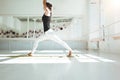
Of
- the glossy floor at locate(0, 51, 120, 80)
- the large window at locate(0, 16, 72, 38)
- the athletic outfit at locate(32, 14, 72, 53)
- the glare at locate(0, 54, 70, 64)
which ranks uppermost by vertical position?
the large window at locate(0, 16, 72, 38)

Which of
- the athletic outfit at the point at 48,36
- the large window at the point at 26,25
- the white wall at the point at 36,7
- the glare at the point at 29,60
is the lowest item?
the glare at the point at 29,60

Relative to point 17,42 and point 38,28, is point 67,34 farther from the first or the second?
point 17,42

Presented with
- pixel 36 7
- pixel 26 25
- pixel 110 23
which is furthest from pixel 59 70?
pixel 26 25

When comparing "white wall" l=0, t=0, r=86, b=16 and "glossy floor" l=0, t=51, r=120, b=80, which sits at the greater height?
"white wall" l=0, t=0, r=86, b=16

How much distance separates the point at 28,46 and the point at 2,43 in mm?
1520

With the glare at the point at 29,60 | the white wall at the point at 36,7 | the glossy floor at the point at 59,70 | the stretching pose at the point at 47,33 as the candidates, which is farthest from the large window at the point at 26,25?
the glossy floor at the point at 59,70

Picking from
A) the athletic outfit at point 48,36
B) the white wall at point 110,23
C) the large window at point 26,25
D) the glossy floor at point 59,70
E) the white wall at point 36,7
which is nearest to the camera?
the glossy floor at point 59,70


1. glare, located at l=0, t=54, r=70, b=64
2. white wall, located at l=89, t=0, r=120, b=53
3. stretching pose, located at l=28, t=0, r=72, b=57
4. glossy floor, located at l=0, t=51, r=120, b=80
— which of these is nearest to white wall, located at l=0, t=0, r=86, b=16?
white wall, located at l=89, t=0, r=120, b=53

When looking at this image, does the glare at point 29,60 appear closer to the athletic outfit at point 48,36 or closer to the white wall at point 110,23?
the athletic outfit at point 48,36

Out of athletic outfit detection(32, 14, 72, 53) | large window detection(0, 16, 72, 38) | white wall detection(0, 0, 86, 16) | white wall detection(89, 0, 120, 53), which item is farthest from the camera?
large window detection(0, 16, 72, 38)

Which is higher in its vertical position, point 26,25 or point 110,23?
point 26,25

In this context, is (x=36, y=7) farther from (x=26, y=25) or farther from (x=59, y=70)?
(x=59, y=70)

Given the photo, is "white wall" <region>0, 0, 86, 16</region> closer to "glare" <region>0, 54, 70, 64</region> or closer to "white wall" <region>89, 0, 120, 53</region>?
"white wall" <region>89, 0, 120, 53</region>

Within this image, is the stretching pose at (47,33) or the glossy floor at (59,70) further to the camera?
the stretching pose at (47,33)
